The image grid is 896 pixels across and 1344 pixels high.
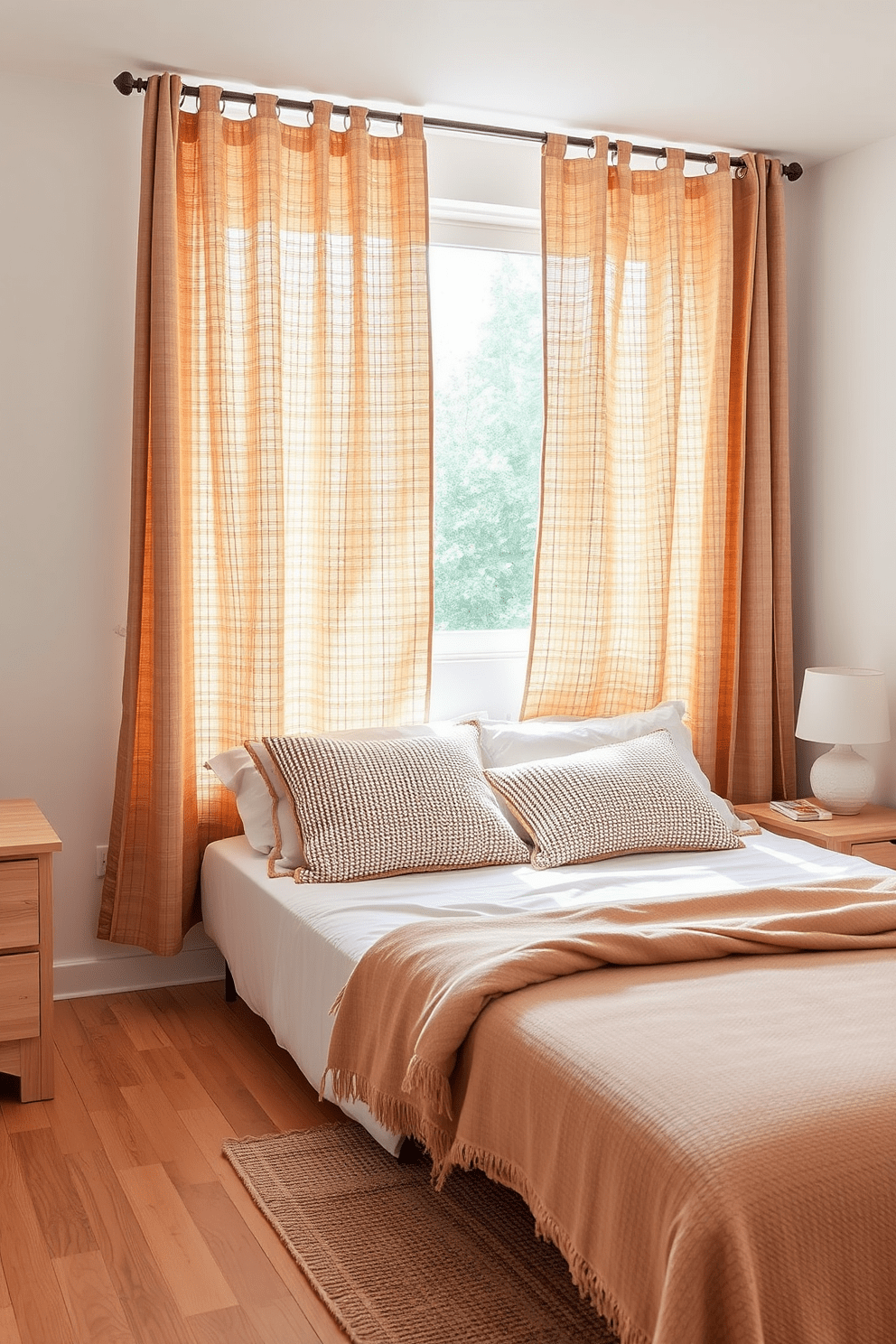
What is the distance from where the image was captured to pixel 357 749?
3258 mm

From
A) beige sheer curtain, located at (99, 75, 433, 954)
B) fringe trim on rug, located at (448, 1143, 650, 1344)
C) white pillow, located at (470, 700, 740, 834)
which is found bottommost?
fringe trim on rug, located at (448, 1143, 650, 1344)

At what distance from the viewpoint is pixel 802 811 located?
3.70m

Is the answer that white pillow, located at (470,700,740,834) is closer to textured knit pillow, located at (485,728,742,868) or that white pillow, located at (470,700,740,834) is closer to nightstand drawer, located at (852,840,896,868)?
textured knit pillow, located at (485,728,742,868)

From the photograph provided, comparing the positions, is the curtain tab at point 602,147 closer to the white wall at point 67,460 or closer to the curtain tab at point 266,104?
the curtain tab at point 266,104

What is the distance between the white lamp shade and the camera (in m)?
3.63

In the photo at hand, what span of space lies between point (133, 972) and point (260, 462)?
4.94ft

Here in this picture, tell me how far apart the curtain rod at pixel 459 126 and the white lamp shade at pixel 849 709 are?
1666 mm

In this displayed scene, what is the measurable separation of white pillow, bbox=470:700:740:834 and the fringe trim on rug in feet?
4.94

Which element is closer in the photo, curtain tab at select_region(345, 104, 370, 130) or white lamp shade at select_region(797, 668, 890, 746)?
curtain tab at select_region(345, 104, 370, 130)

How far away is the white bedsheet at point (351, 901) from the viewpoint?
2646 mm

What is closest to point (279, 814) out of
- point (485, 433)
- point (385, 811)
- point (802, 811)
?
point (385, 811)

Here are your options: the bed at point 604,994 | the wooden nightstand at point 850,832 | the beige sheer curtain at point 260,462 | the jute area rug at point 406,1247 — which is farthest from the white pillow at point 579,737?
the jute area rug at point 406,1247

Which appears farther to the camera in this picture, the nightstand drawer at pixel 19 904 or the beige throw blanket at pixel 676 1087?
the nightstand drawer at pixel 19 904

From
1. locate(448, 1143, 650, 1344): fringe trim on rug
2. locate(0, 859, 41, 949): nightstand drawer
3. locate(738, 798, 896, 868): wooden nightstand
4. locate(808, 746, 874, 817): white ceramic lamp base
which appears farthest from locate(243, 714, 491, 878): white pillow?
locate(808, 746, 874, 817): white ceramic lamp base
